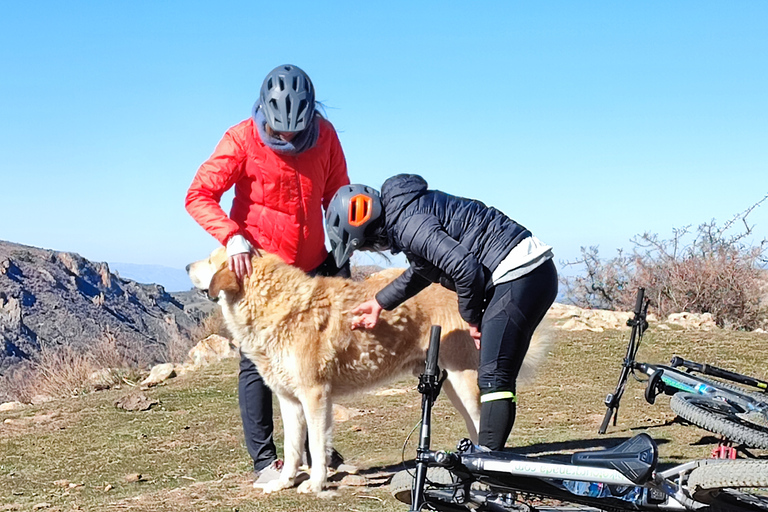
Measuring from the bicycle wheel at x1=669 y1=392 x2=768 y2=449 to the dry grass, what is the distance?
4.26 feet

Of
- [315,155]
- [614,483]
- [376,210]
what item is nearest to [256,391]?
[315,155]

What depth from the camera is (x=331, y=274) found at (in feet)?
22.2

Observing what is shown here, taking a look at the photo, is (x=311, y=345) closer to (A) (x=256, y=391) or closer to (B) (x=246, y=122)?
(A) (x=256, y=391)

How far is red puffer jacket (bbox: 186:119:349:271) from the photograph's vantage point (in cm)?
593

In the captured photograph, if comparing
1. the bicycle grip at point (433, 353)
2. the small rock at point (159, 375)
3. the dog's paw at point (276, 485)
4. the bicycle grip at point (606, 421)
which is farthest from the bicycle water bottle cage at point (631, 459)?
the small rock at point (159, 375)

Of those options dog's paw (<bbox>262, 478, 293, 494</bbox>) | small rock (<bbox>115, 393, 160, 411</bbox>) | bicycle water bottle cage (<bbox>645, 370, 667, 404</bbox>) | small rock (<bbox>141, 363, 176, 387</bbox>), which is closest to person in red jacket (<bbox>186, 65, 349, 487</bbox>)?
dog's paw (<bbox>262, 478, 293, 494</bbox>)

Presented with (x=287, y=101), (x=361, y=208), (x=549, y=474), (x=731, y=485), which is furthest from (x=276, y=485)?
(x=731, y=485)

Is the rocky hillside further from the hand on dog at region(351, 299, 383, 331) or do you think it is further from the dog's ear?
the hand on dog at region(351, 299, 383, 331)

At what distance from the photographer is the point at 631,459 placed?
3.70 metres

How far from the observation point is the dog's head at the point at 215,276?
6078mm

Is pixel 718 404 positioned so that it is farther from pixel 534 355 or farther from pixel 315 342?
pixel 315 342

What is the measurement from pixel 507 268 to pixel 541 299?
287 millimetres

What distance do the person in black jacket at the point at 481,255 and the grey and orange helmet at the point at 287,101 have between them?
3.90ft

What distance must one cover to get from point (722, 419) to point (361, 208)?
249 centimetres
